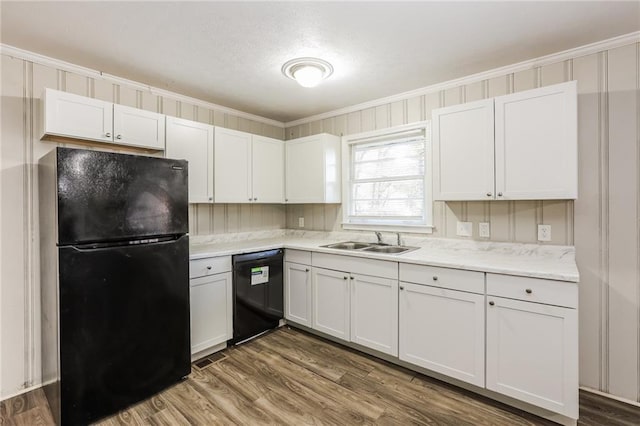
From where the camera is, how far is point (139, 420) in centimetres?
192

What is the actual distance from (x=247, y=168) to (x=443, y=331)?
243cm

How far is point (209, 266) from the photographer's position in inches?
105

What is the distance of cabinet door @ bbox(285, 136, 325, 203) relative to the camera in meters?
3.44

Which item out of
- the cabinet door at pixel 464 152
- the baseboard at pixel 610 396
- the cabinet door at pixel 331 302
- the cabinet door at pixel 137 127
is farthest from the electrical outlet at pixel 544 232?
the cabinet door at pixel 137 127

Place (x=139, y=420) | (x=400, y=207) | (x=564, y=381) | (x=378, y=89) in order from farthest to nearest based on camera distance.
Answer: (x=400, y=207), (x=378, y=89), (x=139, y=420), (x=564, y=381)

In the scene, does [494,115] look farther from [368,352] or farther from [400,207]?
[368,352]

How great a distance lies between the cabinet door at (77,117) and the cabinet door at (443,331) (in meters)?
2.58

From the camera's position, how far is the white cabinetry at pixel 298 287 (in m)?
3.09

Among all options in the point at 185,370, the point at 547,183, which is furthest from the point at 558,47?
the point at 185,370

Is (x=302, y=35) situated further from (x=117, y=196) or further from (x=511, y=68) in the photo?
(x=511, y=68)

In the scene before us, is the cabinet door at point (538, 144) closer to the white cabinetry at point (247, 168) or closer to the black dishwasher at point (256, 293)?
the black dishwasher at point (256, 293)

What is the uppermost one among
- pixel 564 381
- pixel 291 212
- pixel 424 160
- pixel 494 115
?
pixel 494 115

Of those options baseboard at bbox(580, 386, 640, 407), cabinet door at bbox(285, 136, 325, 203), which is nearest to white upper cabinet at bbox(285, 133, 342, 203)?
cabinet door at bbox(285, 136, 325, 203)

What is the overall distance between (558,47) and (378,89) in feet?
4.53
